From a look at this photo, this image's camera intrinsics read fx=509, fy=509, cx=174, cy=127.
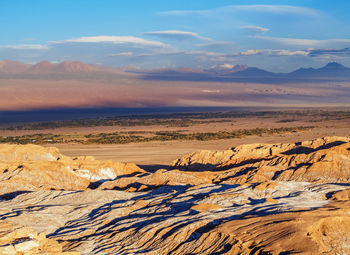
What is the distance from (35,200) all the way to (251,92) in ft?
589

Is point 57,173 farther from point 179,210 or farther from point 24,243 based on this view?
point 24,243

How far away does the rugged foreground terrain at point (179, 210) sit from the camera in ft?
48.6

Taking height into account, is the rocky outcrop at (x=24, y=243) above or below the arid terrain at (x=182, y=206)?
above

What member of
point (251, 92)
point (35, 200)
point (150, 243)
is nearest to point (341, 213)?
point (150, 243)

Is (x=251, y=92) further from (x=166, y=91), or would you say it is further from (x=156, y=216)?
(x=156, y=216)

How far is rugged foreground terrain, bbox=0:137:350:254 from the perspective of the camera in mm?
14812

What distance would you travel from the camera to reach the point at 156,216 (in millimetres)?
19000

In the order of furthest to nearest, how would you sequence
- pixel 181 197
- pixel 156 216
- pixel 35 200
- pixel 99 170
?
pixel 99 170 < pixel 35 200 < pixel 181 197 < pixel 156 216

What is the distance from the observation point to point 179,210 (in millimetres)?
19500

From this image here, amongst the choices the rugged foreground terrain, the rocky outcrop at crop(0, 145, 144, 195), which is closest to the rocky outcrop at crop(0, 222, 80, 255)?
the rugged foreground terrain

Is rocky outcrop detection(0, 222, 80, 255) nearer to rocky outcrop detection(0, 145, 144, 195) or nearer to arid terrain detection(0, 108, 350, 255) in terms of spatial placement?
arid terrain detection(0, 108, 350, 255)

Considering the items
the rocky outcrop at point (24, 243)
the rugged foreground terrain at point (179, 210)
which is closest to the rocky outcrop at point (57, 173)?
the rugged foreground terrain at point (179, 210)

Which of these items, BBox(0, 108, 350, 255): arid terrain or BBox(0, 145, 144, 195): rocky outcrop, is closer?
BBox(0, 108, 350, 255): arid terrain

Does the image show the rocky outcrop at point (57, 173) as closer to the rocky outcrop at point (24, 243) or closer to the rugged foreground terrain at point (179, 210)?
the rugged foreground terrain at point (179, 210)
